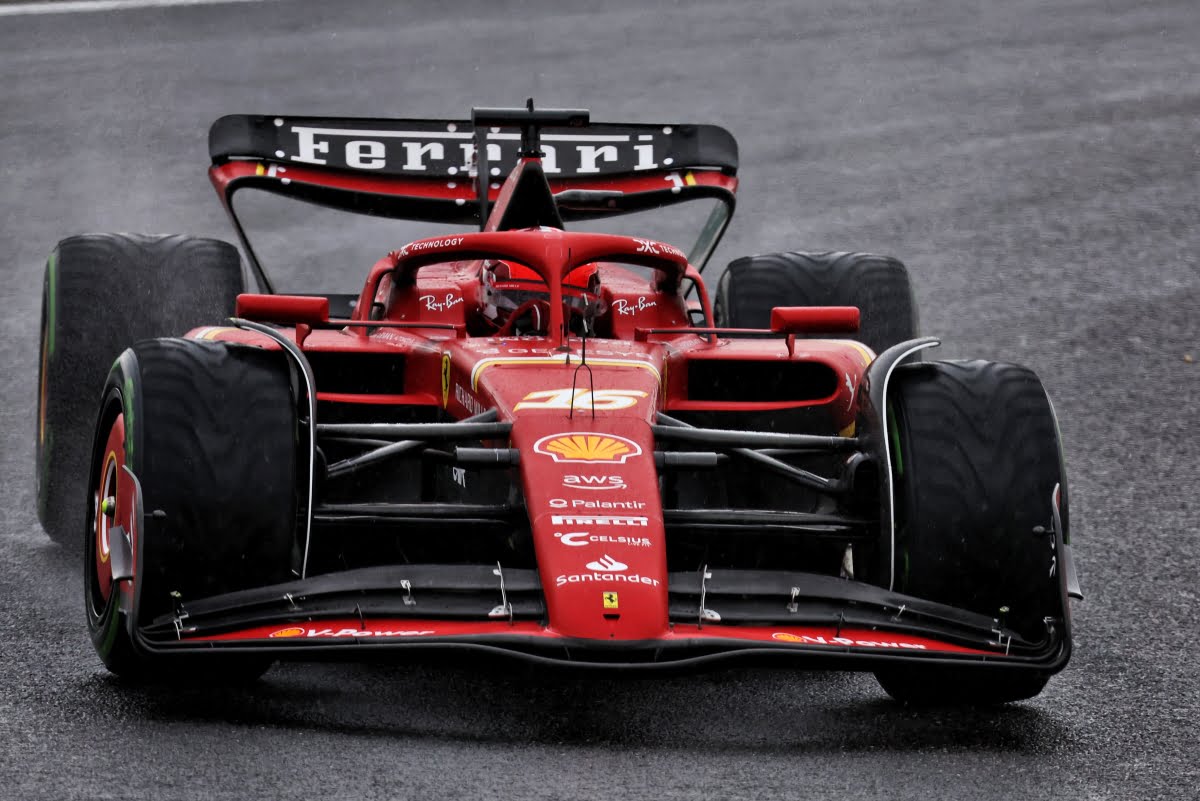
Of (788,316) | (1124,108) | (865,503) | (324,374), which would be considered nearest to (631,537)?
(865,503)

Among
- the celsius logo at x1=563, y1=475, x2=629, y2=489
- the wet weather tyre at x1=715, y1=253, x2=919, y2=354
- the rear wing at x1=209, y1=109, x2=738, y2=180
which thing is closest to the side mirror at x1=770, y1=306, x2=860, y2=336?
the celsius logo at x1=563, y1=475, x2=629, y2=489

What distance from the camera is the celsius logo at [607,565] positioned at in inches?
197

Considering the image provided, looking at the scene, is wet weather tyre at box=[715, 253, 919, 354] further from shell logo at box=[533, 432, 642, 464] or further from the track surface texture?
shell logo at box=[533, 432, 642, 464]

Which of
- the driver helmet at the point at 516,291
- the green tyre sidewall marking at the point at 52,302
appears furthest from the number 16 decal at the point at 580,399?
the green tyre sidewall marking at the point at 52,302

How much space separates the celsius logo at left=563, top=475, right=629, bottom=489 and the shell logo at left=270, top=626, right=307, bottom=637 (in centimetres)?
87

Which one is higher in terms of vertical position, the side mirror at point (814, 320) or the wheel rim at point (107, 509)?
the side mirror at point (814, 320)

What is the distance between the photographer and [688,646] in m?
4.84

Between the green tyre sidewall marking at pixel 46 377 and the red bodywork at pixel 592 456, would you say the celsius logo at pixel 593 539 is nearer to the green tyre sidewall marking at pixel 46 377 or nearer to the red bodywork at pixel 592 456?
the red bodywork at pixel 592 456

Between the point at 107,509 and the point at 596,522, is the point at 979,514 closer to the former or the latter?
the point at 596,522

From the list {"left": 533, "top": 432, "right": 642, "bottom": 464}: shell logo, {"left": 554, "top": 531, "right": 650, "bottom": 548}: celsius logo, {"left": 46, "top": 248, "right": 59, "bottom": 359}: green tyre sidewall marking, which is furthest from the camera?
{"left": 46, "top": 248, "right": 59, "bottom": 359}: green tyre sidewall marking

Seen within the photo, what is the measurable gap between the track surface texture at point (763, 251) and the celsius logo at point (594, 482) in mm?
554

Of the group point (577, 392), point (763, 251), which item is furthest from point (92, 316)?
point (763, 251)

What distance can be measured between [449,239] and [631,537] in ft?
7.38

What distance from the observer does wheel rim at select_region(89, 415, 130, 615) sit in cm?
535
